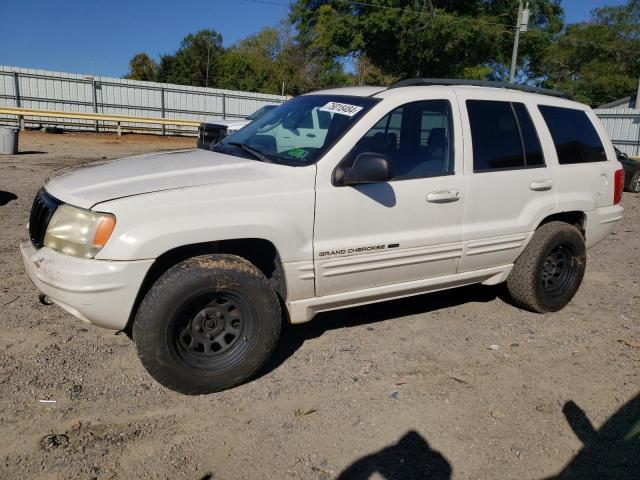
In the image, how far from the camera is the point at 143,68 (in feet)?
207

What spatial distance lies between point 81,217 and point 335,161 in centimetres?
151

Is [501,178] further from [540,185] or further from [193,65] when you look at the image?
[193,65]

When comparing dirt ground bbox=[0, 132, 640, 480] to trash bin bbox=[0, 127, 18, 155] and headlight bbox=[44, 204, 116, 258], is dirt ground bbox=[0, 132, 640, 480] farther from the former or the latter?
trash bin bbox=[0, 127, 18, 155]

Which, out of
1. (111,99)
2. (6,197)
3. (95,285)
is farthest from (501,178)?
(111,99)

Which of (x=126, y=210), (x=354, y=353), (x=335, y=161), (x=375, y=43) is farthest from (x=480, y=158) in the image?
(x=375, y=43)

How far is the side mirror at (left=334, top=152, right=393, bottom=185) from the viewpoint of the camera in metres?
3.36

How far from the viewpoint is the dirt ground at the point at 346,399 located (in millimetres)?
2771

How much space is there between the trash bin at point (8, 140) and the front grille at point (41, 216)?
12501 mm

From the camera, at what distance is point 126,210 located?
296 cm

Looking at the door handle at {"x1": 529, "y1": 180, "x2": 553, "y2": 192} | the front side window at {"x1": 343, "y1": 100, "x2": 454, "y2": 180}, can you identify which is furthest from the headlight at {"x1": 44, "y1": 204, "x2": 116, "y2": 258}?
the door handle at {"x1": 529, "y1": 180, "x2": 553, "y2": 192}

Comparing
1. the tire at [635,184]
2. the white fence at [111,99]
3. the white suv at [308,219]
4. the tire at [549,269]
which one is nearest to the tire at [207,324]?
the white suv at [308,219]

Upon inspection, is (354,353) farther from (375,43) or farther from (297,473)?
(375,43)

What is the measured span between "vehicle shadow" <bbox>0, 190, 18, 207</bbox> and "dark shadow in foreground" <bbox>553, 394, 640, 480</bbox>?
8.05 metres

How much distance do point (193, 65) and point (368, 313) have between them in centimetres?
5967
